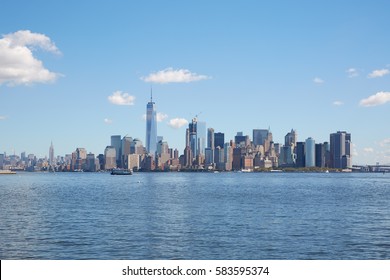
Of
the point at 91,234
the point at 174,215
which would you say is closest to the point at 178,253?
the point at 91,234

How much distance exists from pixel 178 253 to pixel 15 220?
78.2 ft

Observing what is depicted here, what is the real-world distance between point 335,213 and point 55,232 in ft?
102

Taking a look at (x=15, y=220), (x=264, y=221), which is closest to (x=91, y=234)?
(x=15, y=220)

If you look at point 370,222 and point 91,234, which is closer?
point 91,234

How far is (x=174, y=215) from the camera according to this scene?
55.3 meters

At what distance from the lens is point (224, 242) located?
3675 centimetres
